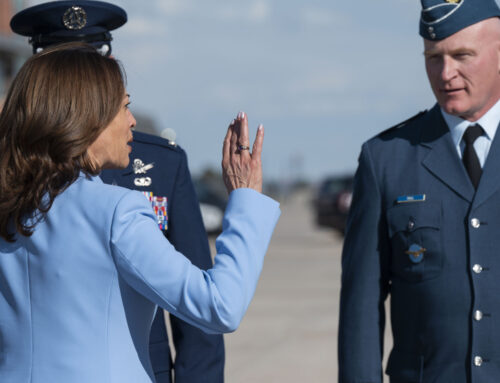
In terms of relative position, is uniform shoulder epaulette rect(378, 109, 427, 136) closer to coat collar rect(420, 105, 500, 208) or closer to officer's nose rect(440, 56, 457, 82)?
coat collar rect(420, 105, 500, 208)

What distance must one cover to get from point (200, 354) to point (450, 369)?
83cm

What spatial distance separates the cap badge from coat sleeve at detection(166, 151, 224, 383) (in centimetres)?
67


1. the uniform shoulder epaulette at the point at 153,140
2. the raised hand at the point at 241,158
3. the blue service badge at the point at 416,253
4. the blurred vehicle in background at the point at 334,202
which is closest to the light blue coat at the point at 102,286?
the raised hand at the point at 241,158

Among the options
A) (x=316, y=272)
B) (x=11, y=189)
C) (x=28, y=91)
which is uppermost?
(x=28, y=91)

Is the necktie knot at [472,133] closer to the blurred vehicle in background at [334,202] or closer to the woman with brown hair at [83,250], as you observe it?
the woman with brown hair at [83,250]

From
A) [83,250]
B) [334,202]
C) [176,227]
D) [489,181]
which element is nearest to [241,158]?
[83,250]

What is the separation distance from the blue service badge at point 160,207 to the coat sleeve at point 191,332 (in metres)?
0.02

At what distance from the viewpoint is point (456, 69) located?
116 inches

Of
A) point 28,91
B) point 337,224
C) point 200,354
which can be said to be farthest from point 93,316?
point 337,224

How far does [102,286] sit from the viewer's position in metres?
2.11

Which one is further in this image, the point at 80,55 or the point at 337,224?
the point at 337,224

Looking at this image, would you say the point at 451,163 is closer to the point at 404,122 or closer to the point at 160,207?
the point at 404,122

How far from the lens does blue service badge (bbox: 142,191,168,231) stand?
3053mm

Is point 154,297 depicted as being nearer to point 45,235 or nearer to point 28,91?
point 45,235
